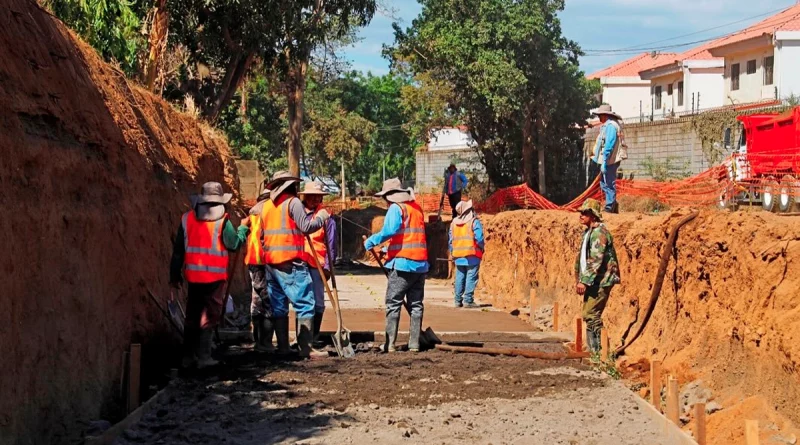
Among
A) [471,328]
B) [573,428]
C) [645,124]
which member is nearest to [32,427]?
[573,428]

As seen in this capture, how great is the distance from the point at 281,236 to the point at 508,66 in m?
22.9

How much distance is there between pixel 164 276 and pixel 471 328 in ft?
16.0

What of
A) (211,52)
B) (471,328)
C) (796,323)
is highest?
(211,52)

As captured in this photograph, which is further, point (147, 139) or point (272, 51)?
point (272, 51)

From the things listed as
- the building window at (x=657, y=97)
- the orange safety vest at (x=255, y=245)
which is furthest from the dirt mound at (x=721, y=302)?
the building window at (x=657, y=97)

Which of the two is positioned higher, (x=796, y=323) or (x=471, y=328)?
(x=796, y=323)

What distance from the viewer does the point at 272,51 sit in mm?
26047

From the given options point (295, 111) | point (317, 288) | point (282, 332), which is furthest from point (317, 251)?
point (295, 111)

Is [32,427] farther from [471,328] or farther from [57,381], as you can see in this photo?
[471,328]

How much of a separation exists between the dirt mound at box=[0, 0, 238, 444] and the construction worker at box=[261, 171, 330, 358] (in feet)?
4.19

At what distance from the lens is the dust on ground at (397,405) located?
27.9 feet

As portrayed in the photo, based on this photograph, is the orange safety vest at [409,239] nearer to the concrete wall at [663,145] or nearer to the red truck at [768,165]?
the red truck at [768,165]

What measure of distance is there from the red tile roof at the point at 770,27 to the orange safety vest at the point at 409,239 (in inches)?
1389

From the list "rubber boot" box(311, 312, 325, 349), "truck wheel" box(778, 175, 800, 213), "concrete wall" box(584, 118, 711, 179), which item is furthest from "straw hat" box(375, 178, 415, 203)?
"concrete wall" box(584, 118, 711, 179)
